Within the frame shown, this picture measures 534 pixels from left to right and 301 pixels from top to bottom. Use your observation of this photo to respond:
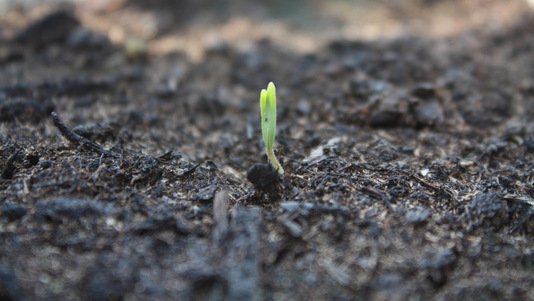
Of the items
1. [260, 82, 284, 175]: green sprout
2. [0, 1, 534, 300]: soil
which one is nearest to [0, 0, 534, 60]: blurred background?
[0, 1, 534, 300]: soil

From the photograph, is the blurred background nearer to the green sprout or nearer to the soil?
the soil

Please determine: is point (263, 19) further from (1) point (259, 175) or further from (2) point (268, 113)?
(1) point (259, 175)

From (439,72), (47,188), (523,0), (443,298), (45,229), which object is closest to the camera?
(443,298)

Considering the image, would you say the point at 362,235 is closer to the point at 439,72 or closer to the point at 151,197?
the point at 151,197

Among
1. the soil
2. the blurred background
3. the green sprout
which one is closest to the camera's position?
the soil

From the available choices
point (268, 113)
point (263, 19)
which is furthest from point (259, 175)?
point (263, 19)

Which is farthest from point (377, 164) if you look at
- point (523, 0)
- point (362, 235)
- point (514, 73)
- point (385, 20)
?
point (523, 0)
